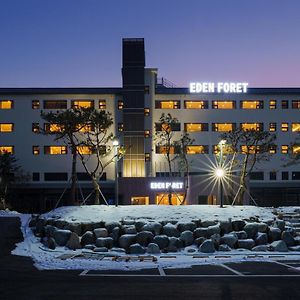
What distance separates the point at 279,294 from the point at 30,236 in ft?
57.1

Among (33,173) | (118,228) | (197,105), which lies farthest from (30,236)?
(197,105)

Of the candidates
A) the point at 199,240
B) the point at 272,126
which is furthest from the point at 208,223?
the point at 272,126

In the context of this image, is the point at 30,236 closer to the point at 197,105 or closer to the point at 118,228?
the point at 118,228

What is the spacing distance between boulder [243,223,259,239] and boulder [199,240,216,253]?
10.3 ft

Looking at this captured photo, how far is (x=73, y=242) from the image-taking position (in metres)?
24.3

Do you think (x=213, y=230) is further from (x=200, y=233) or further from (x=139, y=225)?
(x=139, y=225)

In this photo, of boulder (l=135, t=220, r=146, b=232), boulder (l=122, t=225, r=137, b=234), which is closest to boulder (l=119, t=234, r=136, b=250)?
boulder (l=122, t=225, r=137, b=234)

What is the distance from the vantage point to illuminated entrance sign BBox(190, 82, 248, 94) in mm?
71562

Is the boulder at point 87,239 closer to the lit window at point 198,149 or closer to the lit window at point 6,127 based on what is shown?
the lit window at point 198,149

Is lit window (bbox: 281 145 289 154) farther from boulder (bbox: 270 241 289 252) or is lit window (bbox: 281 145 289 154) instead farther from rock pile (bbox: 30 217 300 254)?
boulder (bbox: 270 241 289 252)

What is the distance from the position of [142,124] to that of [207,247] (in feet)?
148

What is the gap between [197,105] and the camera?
71.9m

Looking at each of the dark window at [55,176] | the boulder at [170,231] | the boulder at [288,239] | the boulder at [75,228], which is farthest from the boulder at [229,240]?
the dark window at [55,176]

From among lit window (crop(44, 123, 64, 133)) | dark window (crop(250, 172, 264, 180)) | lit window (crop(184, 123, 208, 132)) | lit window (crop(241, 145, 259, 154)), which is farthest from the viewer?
dark window (crop(250, 172, 264, 180))
